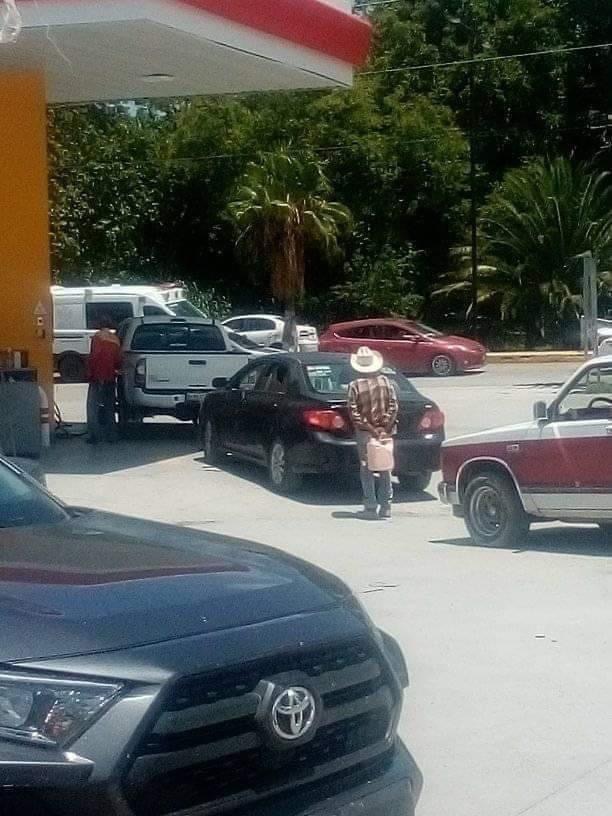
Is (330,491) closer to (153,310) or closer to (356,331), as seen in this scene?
(153,310)

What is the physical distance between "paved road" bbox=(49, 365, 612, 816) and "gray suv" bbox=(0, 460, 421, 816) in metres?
1.91

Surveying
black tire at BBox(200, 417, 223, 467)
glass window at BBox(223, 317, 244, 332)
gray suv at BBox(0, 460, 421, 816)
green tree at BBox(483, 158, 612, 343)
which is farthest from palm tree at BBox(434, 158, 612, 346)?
gray suv at BBox(0, 460, 421, 816)

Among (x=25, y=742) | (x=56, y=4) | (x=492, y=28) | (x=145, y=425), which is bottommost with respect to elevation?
(x=145, y=425)

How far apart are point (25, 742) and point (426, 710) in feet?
13.1

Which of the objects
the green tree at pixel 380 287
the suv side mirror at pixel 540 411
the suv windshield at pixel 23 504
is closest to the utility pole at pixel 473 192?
the green tree at pixel 380 287

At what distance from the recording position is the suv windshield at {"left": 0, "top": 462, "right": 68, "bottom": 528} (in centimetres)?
546

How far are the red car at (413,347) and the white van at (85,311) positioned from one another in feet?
13.3

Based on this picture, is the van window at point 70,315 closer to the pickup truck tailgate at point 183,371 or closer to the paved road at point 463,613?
the pickup truck tailgate at point 183,371

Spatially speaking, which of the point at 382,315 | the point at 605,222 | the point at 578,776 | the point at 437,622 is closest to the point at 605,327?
the point at 605,222

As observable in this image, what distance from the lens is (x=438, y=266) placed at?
49062 millimetres

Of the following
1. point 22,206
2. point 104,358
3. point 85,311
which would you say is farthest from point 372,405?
point 85,311

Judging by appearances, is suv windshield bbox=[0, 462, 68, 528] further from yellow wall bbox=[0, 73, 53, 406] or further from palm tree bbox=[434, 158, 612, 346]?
palm tree bbox=[434, 158, 612, 346]

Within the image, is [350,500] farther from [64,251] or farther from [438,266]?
[438,266]

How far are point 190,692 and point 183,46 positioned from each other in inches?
600
